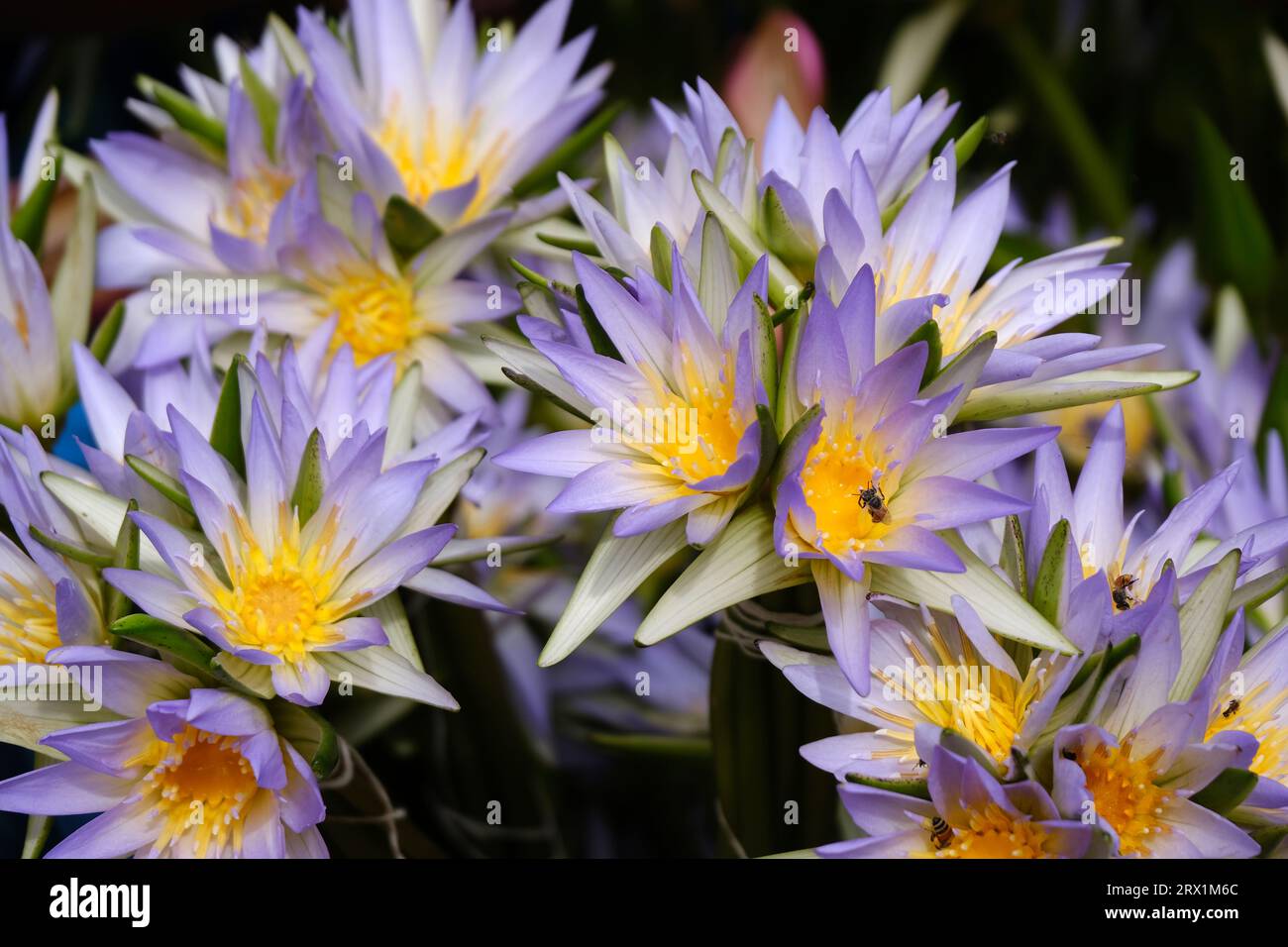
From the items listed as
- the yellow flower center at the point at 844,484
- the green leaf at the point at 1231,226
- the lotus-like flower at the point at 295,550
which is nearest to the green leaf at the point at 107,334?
the lotus-like flower at the point at 295,550

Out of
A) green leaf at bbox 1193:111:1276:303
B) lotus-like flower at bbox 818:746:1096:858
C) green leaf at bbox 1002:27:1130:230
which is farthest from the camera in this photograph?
green leaf at bbox 1002:27:1130:230

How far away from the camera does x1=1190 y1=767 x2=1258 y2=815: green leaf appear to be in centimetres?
42

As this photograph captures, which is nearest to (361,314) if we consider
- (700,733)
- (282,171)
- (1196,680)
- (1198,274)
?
(282,171)

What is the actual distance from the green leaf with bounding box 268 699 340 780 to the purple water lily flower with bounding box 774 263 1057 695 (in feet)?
0.64

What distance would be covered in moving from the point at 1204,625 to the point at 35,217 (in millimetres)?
604

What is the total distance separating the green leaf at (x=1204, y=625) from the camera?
0.45 meters

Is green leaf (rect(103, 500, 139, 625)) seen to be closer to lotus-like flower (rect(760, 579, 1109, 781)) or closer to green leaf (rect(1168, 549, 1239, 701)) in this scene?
lotus-like flower (rect(760, 579, 1109, 781))

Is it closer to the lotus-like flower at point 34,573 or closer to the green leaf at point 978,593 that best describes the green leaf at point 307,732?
the lotus-like flower at point 34,573

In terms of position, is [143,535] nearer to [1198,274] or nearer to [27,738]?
[27,738]

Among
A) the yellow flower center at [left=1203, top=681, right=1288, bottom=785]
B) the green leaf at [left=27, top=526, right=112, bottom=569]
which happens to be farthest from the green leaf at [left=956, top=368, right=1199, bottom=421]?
the green leaf at [left=27, top=526, right=112, bottom=569]

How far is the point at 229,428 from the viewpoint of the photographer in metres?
0.51

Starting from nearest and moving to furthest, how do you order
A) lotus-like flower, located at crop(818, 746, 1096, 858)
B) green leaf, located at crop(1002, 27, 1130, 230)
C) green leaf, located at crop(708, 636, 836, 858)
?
lotus-like flower, located at crop(818, 746, 1096, 858) < green leaf, located at crop(708, 636, 836, 858) < green leaf, located at crop(1002, 27, 1130, 230)

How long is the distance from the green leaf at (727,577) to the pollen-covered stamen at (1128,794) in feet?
0.44

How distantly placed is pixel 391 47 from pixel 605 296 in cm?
27
